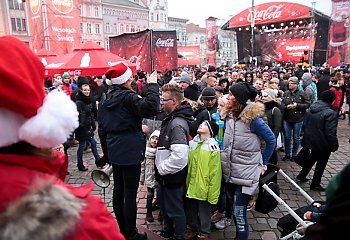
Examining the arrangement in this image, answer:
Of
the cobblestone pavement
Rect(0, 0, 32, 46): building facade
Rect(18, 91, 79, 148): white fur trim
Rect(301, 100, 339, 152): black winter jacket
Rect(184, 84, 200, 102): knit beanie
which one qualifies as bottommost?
the cobblestone pavement

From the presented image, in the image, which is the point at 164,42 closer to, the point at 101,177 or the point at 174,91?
the point at 174,91

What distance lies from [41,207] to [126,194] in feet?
9.23

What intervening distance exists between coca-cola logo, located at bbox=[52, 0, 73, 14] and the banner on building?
147 inches

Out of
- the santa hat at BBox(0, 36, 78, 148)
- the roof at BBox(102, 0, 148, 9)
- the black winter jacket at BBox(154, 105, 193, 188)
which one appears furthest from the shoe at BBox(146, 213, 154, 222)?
the roof at BBox(102, 0, 148, 9)

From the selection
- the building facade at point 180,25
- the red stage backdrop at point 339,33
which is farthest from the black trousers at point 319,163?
the building facade at point 180,25

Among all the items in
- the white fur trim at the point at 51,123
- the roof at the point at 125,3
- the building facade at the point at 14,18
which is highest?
the roof at the point at 125,3

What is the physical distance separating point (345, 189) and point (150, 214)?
3960 millimetres

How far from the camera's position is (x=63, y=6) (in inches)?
577

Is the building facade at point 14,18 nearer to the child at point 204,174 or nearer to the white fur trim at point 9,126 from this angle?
the child at point 204,174

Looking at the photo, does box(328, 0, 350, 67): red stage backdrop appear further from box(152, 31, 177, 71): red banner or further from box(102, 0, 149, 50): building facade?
box(102, 0, 149, 50): building facade

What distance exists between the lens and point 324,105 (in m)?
5.27

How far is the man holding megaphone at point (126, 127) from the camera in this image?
11.5 feet

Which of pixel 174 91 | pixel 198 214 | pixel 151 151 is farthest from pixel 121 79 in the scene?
pixel 198 214

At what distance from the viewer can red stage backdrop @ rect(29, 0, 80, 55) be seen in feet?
46.0
